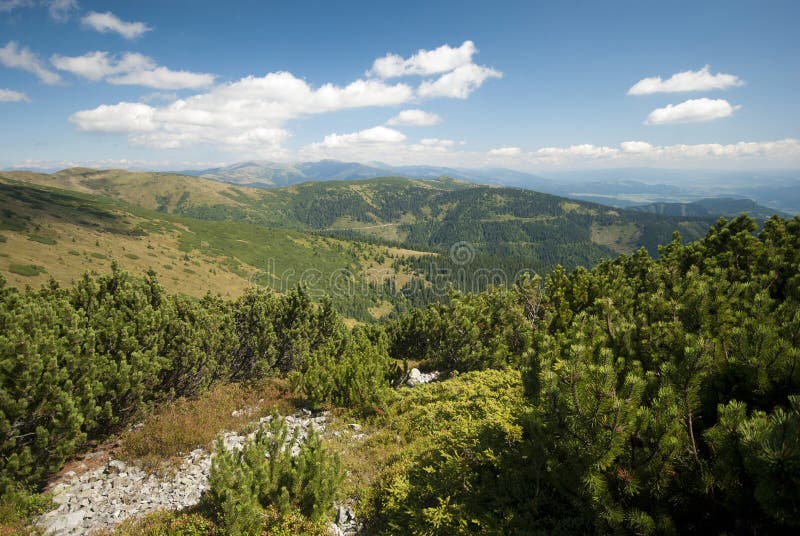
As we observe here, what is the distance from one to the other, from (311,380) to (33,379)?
807 centimetres

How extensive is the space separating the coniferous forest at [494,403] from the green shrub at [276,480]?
5 cm

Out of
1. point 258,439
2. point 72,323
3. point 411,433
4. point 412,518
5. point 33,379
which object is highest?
point 72,323

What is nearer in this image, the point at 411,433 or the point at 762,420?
the point at 762,420

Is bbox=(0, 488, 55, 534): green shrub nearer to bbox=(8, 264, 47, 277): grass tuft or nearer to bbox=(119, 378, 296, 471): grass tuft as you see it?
bbox=(119, 378, 296, 471): grass tuft

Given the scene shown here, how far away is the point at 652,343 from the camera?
6.52m

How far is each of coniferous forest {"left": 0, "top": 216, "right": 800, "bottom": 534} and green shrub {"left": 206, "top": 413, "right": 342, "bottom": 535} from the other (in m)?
0.05

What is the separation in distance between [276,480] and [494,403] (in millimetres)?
6479

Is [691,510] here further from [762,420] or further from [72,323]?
[72,323]

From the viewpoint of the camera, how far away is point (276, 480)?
7887mm

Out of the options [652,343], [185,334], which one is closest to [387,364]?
[185,334]

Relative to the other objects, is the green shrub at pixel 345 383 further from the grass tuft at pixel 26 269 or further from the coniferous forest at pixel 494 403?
the grass tuft at pixel 26 269

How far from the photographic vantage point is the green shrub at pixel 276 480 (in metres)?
7.29

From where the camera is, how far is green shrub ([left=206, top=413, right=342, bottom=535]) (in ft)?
23.9

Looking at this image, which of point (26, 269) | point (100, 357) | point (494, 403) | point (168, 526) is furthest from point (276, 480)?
point (26, 269)
